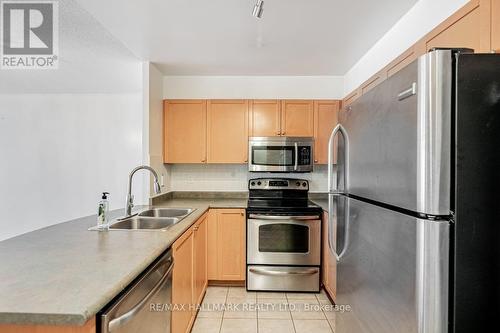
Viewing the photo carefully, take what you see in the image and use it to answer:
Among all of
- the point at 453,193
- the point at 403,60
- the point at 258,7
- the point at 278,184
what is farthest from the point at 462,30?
the point at 278,184

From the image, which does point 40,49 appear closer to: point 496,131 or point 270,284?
point 270,284

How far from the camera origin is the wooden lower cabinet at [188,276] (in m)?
1.78

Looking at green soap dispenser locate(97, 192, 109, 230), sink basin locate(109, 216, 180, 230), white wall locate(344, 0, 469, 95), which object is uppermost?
white wall locate(344, 0, 469, 95)

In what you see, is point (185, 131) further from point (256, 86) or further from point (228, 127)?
point (256, 86)

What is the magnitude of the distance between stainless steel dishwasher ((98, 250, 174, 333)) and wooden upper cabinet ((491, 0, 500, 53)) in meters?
1.82

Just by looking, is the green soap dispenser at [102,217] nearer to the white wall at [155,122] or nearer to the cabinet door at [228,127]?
the white wall at [155,122]

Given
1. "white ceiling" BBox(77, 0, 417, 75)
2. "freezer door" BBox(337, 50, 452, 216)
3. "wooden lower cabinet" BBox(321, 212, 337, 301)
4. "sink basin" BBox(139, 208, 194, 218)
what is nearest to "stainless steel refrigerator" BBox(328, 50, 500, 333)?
"freezer door" BBox(337, 50, 452, 216)

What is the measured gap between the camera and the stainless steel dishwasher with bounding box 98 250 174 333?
974mm

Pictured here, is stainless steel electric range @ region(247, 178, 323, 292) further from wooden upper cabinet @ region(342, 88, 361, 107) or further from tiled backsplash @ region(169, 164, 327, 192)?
wooden upper cabinet @ region(342, 88, 361, 107)

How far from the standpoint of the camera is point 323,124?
3318mm

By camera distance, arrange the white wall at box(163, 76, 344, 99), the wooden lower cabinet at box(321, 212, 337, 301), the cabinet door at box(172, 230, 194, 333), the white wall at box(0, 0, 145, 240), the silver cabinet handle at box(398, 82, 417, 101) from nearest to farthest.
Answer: the silver cabinet handle at box(398, 82, 417, 101), the cabinet door at box(172, 230, 194, 333), the wooden lower cabinet at box(321, 212, 337, 301), the white wall at box(163, 76, 344, 99), the white wall at box(0, 0, 145, 240)

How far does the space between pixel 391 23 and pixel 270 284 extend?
266 centimetres

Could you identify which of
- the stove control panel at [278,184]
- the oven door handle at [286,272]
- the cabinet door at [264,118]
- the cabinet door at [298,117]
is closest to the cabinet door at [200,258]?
the oven door handle at [286,272]

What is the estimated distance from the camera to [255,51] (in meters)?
2.69
